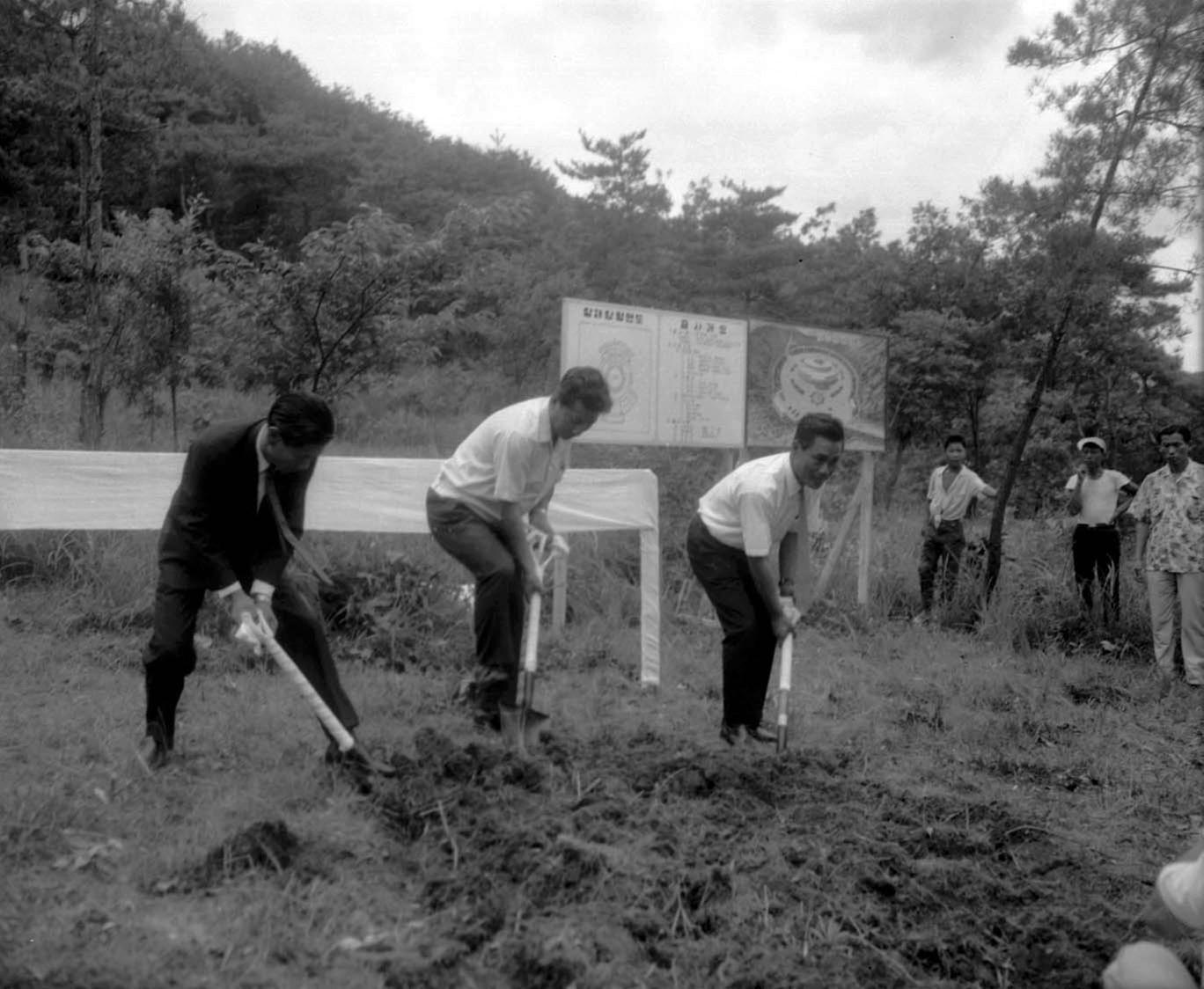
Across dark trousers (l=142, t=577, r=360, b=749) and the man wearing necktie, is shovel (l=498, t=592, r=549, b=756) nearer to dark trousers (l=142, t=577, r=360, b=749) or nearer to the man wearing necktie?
dark trousers (l=142, t=577, r=360, b=749)

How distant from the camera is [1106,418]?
19.2 meters

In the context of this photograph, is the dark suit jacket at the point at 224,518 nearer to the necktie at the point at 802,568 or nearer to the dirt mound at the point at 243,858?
the dirt mound at the point at 243,858

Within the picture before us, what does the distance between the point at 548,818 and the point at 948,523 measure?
21.2 feet

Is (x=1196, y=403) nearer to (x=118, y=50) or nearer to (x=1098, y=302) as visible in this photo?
(x=1098, y=302)

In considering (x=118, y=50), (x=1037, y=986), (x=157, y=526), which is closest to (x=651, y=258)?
(x=118, y=50)

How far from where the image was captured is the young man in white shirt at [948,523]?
980cm

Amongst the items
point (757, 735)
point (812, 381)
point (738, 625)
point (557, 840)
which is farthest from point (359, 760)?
point (812, 381)

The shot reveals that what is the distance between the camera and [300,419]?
167 inches

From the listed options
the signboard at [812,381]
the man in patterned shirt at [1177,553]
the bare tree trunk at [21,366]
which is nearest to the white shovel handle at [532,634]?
the signboard at [812,381]

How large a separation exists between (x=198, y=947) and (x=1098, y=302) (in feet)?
28.5

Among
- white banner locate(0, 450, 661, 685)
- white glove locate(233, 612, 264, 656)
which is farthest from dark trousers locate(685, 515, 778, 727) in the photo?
white glove locate(233, 612, 264, 656)

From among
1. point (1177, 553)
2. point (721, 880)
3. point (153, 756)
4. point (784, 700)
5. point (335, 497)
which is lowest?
point (721, 880)

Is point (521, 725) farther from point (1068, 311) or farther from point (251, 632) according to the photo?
point (1068, 311)

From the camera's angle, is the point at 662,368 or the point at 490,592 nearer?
the point at 490,592
